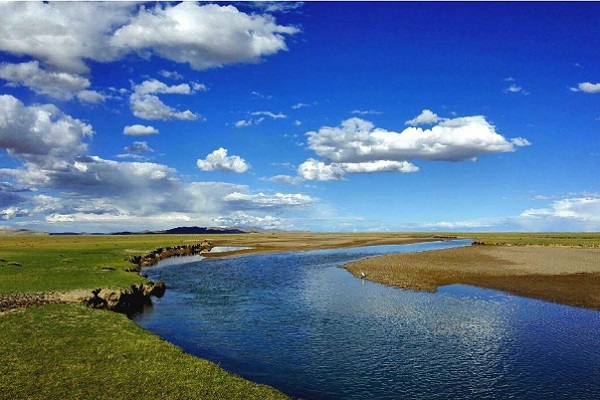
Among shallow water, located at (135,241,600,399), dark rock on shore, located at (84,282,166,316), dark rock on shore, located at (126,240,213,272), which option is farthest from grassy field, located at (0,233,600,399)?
dark rock on shore, located at (126,240,213,272)

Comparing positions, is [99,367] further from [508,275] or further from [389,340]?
[508,275]

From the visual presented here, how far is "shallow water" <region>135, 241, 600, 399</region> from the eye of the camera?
87.1 ft

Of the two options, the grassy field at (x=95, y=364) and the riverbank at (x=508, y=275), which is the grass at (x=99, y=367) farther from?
the riverbank at (x=508, y=275)

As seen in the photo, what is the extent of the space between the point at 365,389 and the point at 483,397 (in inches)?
276

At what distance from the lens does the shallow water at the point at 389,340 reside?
26.6 metres

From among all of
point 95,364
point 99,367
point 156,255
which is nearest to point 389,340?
point 99,367

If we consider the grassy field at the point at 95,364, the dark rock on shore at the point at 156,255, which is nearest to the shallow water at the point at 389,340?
the grassy field at the point at 95,364

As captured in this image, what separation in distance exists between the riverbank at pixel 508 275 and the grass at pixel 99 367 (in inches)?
1610

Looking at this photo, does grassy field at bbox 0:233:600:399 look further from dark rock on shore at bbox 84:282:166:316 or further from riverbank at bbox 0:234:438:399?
dark rock on shore at bbox 84:282:166:316

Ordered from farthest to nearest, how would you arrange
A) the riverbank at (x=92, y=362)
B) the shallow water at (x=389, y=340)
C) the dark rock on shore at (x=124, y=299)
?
the dark rock on shore at (x=124, y=299) → the shallow water at (x=389, y=340) → the riverbank at (x=92, y=362)

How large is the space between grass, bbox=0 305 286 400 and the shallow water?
4582 millimetres

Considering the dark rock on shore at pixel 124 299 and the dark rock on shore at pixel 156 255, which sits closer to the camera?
the dark rock on shore at pixel 124 299

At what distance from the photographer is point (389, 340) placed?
115ft

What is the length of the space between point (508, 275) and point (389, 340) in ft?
149
